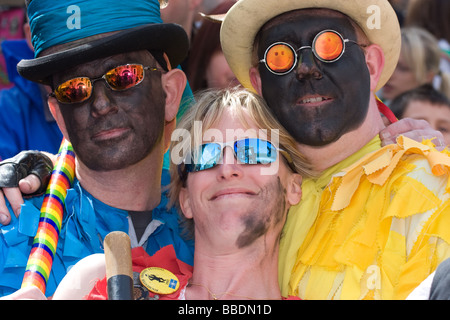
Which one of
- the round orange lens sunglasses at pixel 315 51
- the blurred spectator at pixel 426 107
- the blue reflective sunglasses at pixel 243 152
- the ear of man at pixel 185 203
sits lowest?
the blurred spectator at pixel 426 107

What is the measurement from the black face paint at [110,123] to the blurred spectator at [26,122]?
43.7 inches

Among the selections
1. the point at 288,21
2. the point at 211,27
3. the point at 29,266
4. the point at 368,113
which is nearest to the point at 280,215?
the point at 368,113

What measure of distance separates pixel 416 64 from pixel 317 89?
2.11m

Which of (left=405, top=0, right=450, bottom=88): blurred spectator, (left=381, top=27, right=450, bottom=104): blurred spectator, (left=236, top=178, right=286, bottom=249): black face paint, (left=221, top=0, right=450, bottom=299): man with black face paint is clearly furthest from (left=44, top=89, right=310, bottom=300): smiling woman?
(left=405, top=0, right=450, bottom=88): blurred spectator

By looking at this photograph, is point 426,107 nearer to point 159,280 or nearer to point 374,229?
point 374,229

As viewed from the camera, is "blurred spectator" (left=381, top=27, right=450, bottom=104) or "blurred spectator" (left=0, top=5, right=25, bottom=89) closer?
"blurred spectator" (left=381, top=27, right=450, bottom=104)

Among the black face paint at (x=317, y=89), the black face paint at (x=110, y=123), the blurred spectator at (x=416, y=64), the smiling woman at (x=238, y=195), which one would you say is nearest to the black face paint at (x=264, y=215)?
the smiling woman at (x=238, y=195)

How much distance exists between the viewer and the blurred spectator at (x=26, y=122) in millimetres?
4867

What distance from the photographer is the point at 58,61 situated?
3.73 meters

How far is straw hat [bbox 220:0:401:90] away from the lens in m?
3.64

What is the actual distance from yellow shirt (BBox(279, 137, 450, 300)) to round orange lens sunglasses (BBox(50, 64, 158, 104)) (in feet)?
3.38

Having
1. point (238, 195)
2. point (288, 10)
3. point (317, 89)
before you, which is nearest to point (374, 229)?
point (238, 195)

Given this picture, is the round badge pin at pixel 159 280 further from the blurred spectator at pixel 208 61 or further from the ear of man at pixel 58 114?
the blurred spectator at pixel 208 61

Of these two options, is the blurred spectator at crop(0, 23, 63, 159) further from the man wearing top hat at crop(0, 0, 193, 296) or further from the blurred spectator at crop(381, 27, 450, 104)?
the blurred spectator at crop(381, 27, 450, 104)
